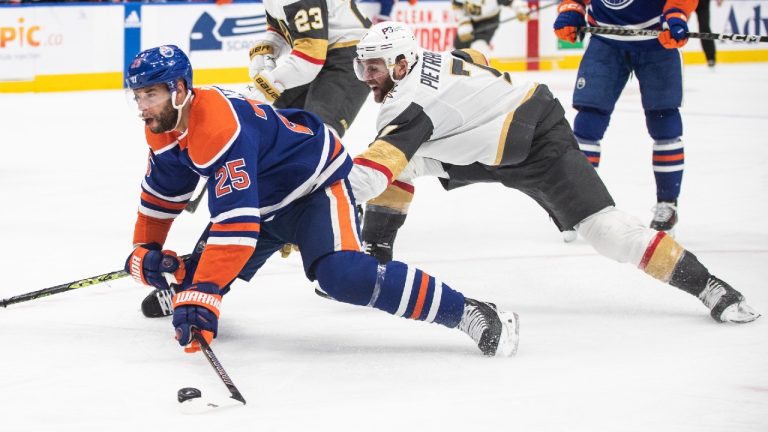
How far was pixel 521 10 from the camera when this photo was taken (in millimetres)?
10219

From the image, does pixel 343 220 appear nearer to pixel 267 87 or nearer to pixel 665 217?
pixel 267 87

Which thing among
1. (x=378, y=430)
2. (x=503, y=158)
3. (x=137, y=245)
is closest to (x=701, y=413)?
(x=378, y=430)

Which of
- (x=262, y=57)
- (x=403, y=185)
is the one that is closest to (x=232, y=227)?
(x=403, y=185)

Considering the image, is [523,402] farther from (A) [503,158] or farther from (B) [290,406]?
(A) [503,158]

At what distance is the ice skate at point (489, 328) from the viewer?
285cm

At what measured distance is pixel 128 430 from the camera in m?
2.35

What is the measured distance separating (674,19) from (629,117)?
148 inches

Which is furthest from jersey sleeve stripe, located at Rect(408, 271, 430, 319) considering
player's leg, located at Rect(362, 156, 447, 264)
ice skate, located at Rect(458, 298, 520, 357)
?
player's leg, located at Rect(362, 156, 447, 264)

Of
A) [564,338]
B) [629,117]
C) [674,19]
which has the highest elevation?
[674,19]

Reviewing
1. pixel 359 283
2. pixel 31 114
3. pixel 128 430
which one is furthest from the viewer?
pixel 31 114

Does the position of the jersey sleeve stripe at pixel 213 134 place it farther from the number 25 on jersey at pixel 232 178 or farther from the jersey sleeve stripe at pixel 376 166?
the jersey sleeve stripe at pixel 376 166

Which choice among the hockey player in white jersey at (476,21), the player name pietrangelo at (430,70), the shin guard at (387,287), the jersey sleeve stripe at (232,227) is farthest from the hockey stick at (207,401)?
the hockey player in white jersey at (476,21)

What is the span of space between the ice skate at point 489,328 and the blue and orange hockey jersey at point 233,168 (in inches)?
19.2

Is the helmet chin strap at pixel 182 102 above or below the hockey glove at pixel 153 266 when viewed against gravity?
above
